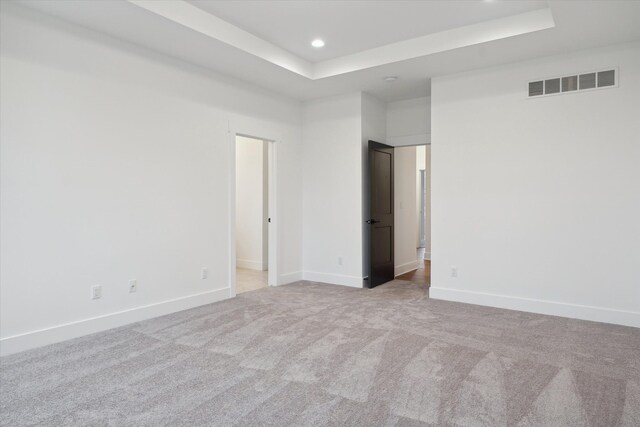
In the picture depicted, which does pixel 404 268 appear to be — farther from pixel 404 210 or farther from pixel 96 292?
pixel 96 292

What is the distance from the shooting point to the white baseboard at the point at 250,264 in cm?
689

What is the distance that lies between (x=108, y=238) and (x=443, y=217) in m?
3.67

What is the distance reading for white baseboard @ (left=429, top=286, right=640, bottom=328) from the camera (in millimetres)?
3785

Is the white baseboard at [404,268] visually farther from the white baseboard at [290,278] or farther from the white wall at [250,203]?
the white wall at [250,203]

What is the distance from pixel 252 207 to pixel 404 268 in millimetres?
2883

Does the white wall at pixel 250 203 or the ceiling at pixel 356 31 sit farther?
the white wall at pixel 250 203

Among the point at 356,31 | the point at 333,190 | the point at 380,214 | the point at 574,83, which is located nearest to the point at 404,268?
the point at 380,214

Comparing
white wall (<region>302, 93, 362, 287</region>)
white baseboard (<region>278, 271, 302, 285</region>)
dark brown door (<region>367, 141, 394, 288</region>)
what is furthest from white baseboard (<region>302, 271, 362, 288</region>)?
dark brown door (<region>367, 141, 394, 288</region>)

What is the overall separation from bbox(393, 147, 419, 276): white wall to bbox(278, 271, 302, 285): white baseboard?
5.28 feet

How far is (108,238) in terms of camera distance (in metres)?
3.64

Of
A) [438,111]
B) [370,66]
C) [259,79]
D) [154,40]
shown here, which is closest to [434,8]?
[370,66]

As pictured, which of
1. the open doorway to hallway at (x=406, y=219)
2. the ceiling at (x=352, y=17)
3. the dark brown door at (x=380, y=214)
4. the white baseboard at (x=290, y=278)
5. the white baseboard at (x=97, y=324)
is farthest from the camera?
the open doorway to hallway at (x=406, y=219)

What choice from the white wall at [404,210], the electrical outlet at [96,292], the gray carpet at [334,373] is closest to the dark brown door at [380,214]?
the white wall at [404,210]

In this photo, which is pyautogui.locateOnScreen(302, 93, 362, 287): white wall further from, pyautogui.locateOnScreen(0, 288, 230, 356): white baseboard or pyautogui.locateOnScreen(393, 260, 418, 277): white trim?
pyautogui.locateOnScreen(0, 288, 230, 356): white baseboard
